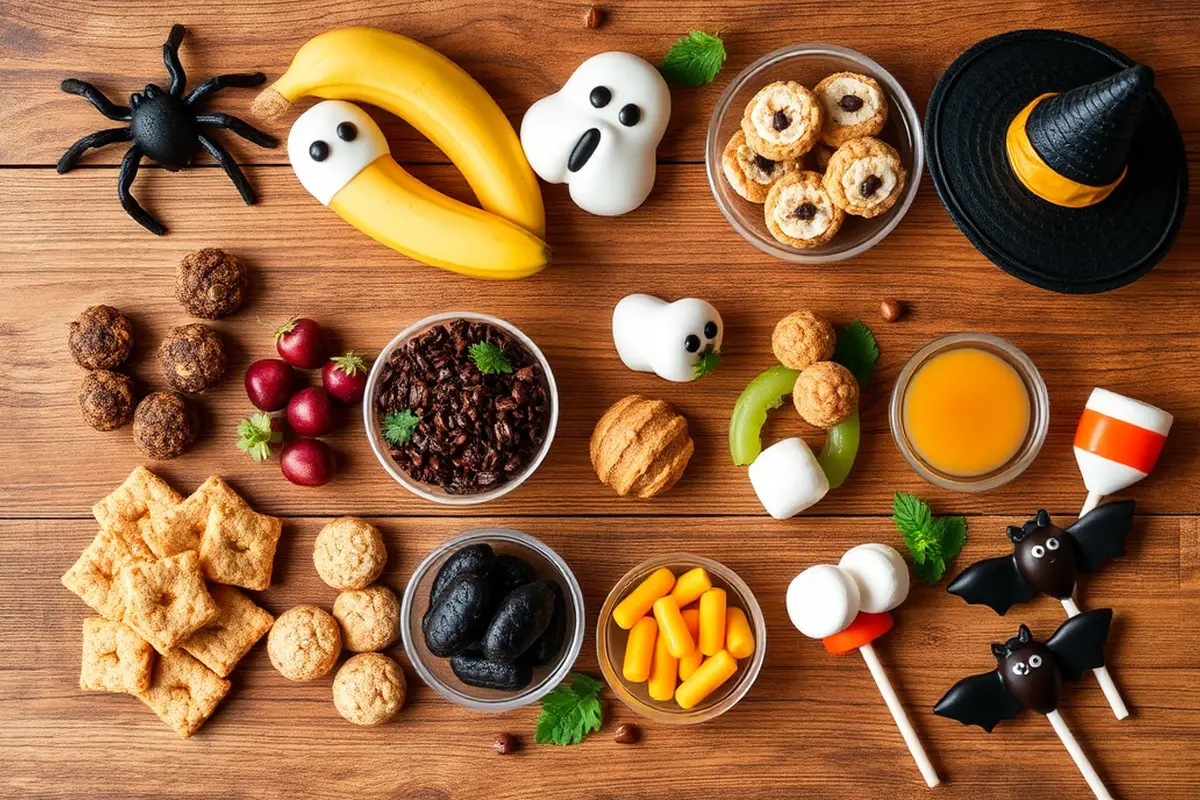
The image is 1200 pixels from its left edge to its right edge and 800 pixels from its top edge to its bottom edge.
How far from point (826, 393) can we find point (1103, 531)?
20.6 inches

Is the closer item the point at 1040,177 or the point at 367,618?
the point at 1040,177

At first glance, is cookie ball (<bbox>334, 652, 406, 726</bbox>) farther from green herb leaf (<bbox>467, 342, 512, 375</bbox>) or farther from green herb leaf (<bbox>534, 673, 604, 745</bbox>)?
green herb leaf (<bbox>467, 342, 512, 375</bbox>)

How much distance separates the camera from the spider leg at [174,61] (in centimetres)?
154

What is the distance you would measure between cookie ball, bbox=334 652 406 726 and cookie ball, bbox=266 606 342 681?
Answer: 39 mm

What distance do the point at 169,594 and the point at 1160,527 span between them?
5.47 ft

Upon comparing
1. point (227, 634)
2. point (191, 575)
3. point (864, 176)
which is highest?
point (864, 176)

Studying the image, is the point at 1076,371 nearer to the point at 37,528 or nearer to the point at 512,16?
the point at 512,16

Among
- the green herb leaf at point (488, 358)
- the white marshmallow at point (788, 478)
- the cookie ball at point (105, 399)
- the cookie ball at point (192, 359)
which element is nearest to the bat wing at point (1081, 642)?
the white marshmallow at point (788, 478)

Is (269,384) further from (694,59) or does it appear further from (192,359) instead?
(694,59)

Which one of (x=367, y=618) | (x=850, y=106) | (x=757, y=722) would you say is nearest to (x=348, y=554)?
(x=367, y=618)

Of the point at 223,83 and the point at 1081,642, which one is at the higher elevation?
the point at 223,83

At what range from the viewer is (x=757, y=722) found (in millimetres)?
1585

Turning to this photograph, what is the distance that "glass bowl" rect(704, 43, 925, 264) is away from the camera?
153 centimetres

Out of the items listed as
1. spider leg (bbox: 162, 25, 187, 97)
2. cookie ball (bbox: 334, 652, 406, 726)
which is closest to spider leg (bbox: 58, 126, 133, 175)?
spider leg (bbox: 162, 25, 187, 97)
